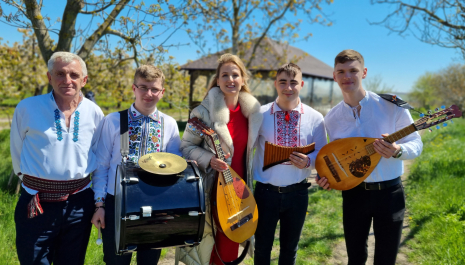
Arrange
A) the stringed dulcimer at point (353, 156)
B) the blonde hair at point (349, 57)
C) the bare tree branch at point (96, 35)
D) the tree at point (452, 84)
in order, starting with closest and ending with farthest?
the stringed dulcimer at point (353, 156) < the blonde hair at point (349, 57) < the bare tree branch at point (96, 35) < the tree at point (452, 84)

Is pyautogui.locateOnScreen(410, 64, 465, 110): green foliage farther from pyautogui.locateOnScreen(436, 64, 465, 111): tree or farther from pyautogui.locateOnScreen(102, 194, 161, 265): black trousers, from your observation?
pyautogui.locateOnScreen(102, 194, 161, 265): black trousers

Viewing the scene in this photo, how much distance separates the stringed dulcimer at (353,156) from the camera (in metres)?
2.39

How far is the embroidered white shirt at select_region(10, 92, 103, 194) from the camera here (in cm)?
216

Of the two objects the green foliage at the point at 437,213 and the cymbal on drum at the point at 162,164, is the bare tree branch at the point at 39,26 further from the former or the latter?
the green foliage at the point at 437,213

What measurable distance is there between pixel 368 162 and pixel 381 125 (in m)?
0.34

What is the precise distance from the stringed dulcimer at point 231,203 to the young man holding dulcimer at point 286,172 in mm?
170

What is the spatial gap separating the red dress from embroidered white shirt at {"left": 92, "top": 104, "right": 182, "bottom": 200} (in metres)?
0.67

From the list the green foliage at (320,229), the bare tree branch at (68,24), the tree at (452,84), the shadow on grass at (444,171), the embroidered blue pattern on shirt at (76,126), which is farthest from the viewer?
the tree at (452,84)

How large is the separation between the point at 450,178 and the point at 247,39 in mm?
7818

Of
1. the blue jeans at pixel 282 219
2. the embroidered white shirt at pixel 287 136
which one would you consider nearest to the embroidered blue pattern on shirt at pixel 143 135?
the embroidered white shirt at pixel 287 136

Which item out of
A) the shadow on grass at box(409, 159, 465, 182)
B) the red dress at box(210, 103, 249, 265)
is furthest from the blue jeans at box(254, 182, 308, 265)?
the shadow on grass at box(409, 159, 465, 182)

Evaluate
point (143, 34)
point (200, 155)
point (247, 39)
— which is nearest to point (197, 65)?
point (247, 39)

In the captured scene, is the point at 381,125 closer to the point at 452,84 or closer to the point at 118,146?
the point at 118,146

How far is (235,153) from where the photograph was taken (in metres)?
2.80
